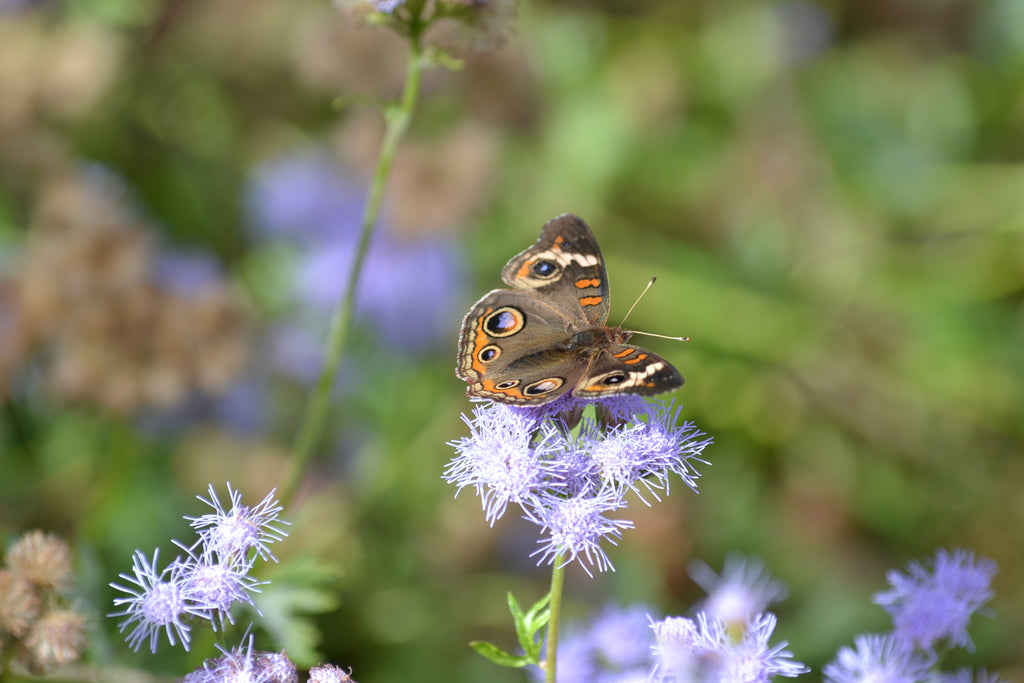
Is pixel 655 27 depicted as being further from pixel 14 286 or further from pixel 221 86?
pixel 14 286

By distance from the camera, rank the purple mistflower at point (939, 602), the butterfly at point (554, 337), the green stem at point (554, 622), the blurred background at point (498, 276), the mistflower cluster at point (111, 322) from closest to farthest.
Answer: the green stem at point (554, 622), the butterfly at point (554, 337), the purple mistflower at point (939, 602), the mistflower cluster at point (111, 322), the blurred background at point (498, 276)

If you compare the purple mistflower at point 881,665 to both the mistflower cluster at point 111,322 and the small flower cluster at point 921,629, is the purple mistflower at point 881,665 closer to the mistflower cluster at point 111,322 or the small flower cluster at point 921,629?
the small flower cluster at point 921,629

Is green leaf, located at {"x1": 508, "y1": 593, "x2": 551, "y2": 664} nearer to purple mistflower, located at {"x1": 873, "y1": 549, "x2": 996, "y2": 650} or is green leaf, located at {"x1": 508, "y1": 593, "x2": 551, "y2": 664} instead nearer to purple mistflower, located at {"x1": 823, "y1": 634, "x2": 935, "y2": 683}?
purple mistflower, located at {"x1": 823, "y1": 634, "x2": 935, "y2": 683}

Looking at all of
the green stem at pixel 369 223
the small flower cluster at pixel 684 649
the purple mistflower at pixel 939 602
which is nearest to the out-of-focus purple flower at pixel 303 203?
the green stem at pixel 369 223

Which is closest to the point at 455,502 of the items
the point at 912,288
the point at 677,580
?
the point at 677,580

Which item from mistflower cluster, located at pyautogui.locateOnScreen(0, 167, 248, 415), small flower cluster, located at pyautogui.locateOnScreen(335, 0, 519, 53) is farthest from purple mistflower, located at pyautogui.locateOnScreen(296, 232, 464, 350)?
small flower cluster, located at pyautogui.locateOnScreen(335, 0, 519, 53)

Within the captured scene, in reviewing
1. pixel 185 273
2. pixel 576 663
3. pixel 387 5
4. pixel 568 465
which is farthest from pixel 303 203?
pixel 568 465
